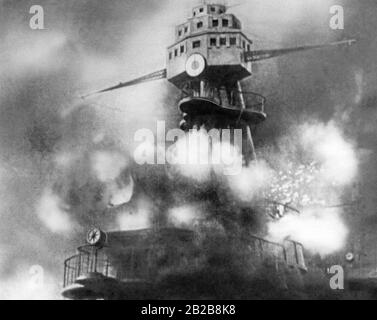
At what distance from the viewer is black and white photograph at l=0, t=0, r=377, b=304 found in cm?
1627

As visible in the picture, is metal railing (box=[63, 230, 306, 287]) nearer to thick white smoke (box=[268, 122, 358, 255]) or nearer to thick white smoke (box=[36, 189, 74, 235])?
thick white smoke (box=[268, 122, 358, 255])

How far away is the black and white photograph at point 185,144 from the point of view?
16.3 meters

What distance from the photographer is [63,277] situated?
16469mm

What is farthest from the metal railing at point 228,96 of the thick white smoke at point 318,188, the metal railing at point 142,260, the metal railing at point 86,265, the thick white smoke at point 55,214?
the metal railing at point 86,265

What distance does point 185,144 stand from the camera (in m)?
17.1

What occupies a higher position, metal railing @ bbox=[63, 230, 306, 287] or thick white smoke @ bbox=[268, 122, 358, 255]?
thick white smoke @ bbox=[268, 122, 358, 255]

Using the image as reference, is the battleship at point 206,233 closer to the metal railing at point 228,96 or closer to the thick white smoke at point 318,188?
the metal railing at point 228,96

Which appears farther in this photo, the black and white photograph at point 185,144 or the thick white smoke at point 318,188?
the thick white smoke at point 318,188

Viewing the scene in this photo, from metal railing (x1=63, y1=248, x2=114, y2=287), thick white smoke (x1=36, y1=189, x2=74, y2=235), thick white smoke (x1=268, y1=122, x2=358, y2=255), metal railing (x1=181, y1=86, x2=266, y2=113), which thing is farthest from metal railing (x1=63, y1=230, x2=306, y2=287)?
metal railing (x1=181, y1=86, x2=266, y2=113)

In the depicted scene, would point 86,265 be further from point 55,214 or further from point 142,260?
point 55,214
